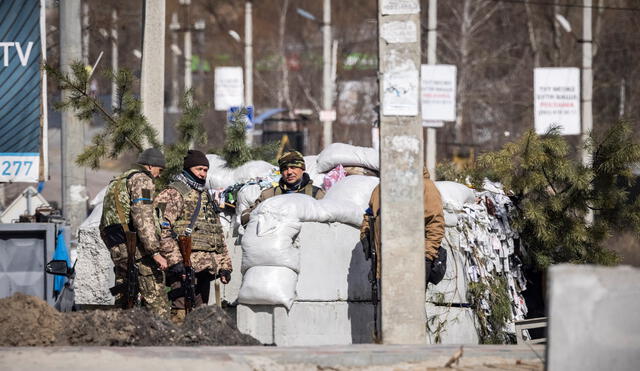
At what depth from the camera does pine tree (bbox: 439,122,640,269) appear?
10.7 meters

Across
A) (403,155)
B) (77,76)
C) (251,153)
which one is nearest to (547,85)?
(251,153)

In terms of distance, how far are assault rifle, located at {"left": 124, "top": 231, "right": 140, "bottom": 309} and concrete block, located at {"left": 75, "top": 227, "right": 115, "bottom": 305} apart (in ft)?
5.76

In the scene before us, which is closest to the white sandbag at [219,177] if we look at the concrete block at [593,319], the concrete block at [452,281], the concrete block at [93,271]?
the concrete block at [93,271]

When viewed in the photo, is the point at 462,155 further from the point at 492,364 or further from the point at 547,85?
the point at 492,364

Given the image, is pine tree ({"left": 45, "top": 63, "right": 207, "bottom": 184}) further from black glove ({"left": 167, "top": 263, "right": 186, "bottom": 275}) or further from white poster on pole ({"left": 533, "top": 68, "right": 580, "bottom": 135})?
white poster on pole ({"left": 533, "top": 68, "right": 580, "bottom": 135})

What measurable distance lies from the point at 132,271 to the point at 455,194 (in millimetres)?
3134

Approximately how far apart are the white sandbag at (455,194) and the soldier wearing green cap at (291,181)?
1123 mm

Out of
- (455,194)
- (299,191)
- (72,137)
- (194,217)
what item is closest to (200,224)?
(194,217)

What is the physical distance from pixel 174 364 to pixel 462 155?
3420cm

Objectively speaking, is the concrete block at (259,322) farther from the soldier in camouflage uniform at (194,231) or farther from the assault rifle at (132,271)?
the assault rifle at (132,271)

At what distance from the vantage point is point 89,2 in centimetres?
3322

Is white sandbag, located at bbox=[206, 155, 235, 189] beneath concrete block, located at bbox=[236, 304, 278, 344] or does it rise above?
above

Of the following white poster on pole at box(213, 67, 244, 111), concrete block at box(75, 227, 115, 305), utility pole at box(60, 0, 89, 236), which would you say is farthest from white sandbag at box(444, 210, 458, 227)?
white poster on pole at box(213, 67, 244, 111)

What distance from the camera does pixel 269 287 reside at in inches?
344
